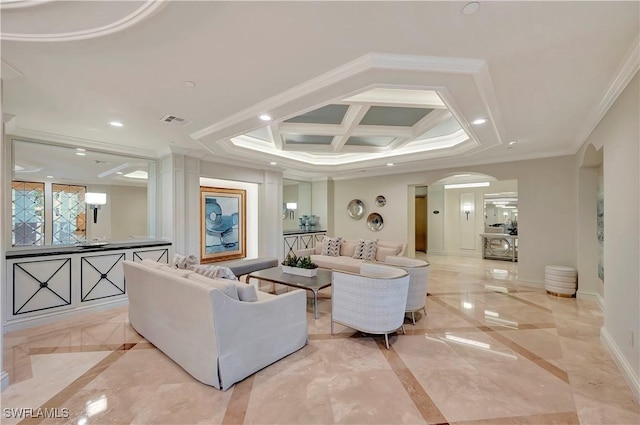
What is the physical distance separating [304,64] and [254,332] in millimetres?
2282

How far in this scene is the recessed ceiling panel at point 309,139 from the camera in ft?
16.3

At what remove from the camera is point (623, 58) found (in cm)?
212

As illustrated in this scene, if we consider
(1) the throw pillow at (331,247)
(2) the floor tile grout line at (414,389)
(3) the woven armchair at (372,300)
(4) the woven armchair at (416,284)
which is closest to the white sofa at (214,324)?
(3) the woven armchair at (372,300)

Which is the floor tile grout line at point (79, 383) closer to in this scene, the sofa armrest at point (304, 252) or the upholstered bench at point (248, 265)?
the upholstered bench at point (248, 265)

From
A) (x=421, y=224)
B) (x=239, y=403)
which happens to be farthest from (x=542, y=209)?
(x=239, y=403)

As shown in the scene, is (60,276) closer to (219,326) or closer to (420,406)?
(219,326)

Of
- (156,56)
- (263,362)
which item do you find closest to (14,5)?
(156,56)

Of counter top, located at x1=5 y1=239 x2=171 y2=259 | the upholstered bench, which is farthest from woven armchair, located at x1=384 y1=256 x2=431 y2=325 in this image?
counter top, located at x1=5 y1=239 x2=171 y2=259

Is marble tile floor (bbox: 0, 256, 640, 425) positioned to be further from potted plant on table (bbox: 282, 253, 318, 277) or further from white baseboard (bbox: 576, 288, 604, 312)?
white baseboard (bbox: 576, 288, 604, 312)

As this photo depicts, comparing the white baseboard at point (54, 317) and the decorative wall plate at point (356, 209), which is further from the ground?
the decorative wall plate at point (356, 209)

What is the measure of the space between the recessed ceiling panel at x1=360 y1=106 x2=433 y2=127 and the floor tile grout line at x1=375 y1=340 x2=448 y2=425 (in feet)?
9.41

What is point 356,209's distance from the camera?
26.4 feet

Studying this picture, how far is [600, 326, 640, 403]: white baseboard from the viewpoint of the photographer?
2.17 metres

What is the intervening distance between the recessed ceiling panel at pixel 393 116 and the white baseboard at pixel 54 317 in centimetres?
468
